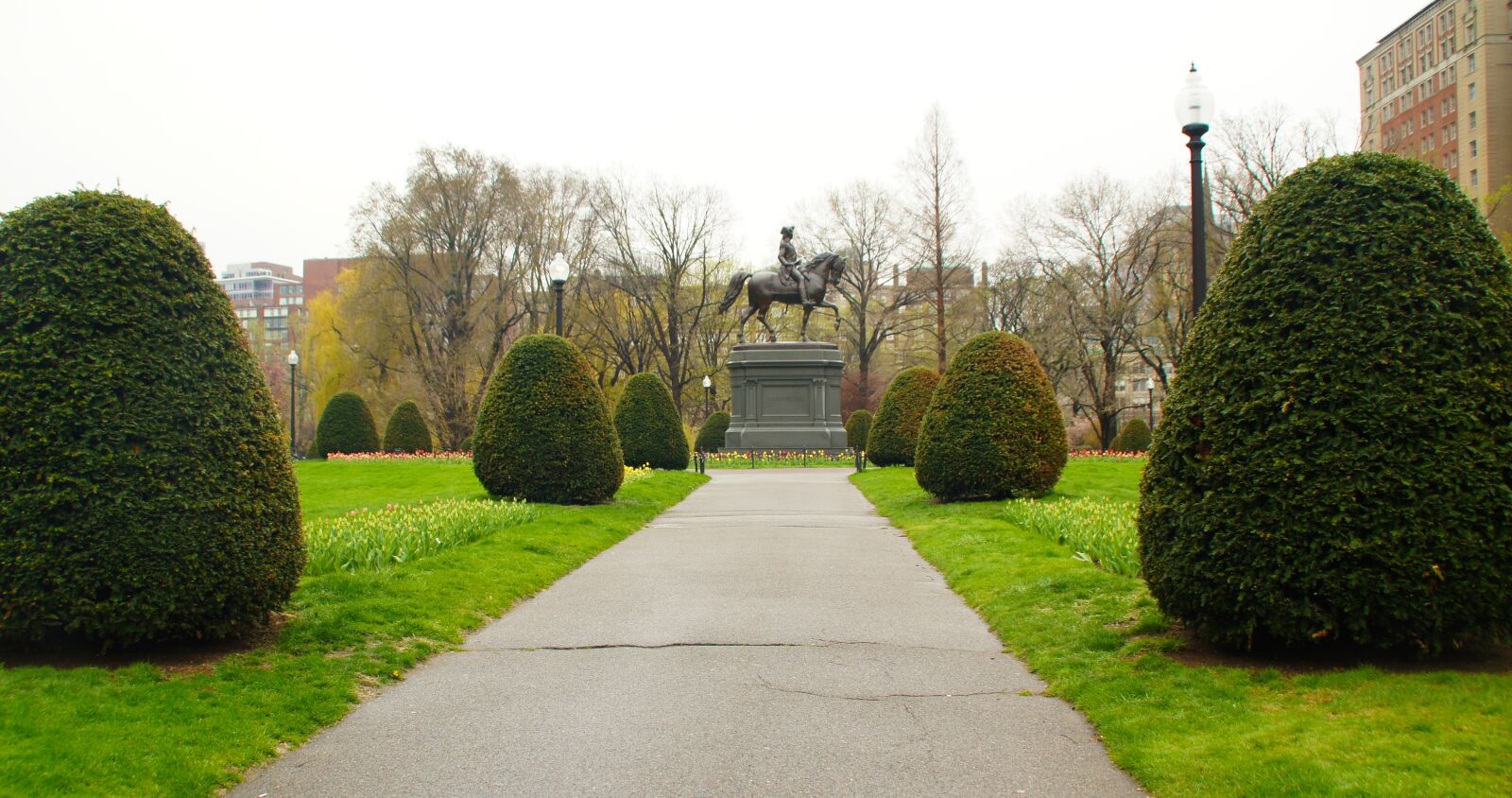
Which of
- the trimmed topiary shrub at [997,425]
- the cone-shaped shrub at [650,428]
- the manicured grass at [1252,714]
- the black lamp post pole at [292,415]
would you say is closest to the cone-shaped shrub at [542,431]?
the trimmed topiary shrub at [997,425]

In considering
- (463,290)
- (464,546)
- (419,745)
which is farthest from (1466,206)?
(463,290)

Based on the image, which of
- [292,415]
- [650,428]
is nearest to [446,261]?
[292,415]

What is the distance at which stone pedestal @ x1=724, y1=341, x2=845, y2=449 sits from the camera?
125ft

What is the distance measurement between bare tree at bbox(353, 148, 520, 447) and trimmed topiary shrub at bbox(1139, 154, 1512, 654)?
1607 inches

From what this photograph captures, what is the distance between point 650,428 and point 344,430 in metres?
14.1

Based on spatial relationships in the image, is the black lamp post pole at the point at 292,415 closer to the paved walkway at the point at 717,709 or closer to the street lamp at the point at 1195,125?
the paved walkway at the point at 717,709

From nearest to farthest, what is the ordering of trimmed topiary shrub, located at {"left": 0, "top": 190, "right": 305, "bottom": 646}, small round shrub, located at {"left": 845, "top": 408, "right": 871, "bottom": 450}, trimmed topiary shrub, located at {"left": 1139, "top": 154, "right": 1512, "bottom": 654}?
trimmed topiary shrub, located at {"left": 1139, "top": 154, "right": 1512, "bottom": 654} → trimmed topiary shrub, located at {"left": 0, "top": 190, "right": 305, "bottom": 646} → small round shrub, located at {"left": 845, "top": 408, "right": 871, "bottom": 450}

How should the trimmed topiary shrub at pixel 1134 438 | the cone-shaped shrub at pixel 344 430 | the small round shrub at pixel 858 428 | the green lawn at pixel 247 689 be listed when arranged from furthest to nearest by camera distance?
1. the small round shrub at pixel 858 428
2. the trimmed topiary shrub at pixel 1134 438
3. the cone-shaped shrub at pixel 344 430
4. the green lawn at pixel 247 689

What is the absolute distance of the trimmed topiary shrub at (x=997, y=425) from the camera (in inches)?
639

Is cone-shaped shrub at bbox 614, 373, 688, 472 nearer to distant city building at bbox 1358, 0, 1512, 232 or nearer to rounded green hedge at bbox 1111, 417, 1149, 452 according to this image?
rounded green hedge at bbox 1111, 417, 1149, 452

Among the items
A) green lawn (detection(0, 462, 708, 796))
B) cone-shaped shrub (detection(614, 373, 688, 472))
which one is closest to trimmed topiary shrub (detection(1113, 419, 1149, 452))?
cone-shaped shrub (detection(614, 373, 688, 472))

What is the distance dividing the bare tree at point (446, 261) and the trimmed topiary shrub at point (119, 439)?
3892cm

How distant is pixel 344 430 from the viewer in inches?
1436

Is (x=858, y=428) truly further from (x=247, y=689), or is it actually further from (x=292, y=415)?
(x=247, y=689)
